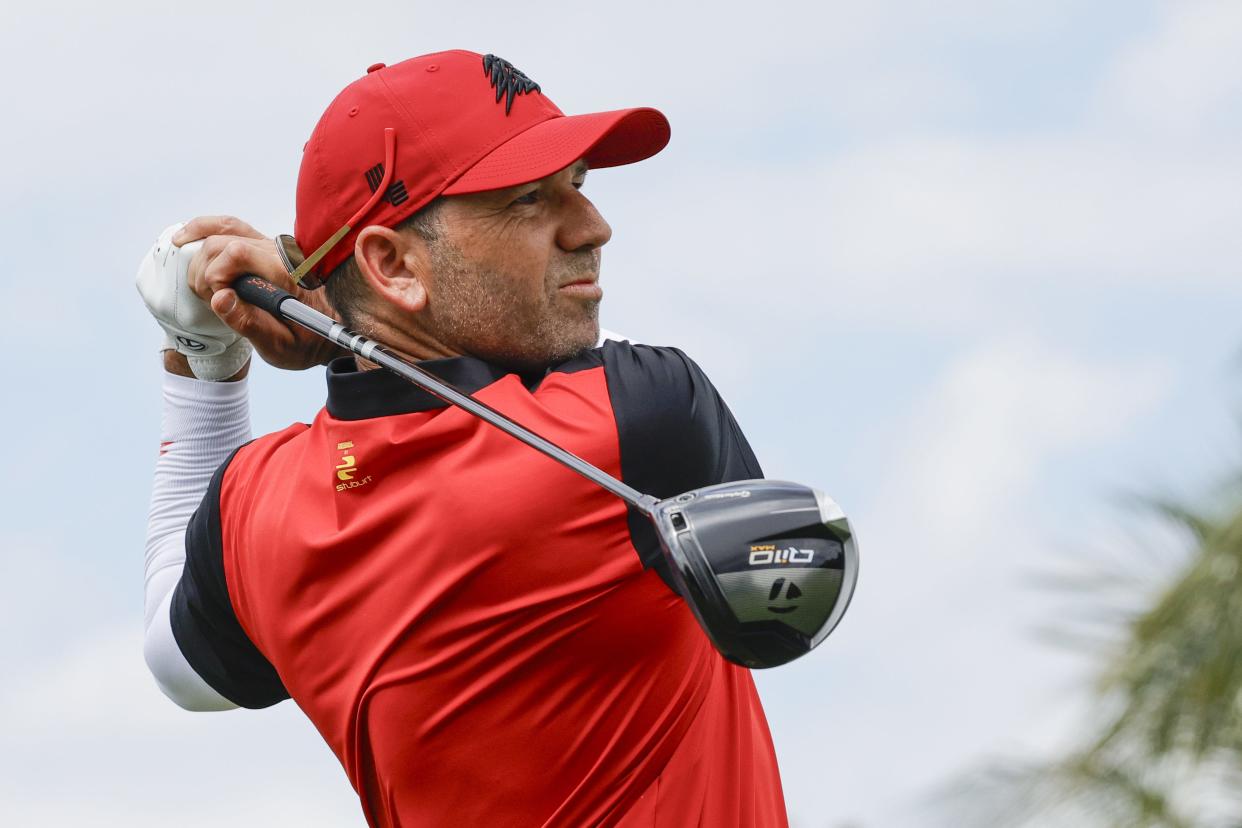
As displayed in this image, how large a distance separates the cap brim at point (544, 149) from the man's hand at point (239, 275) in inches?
22.5

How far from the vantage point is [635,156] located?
5332 millimetres

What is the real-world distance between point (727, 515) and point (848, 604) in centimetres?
28

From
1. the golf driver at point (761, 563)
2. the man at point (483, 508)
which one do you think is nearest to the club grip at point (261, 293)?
the man at point (483, 508)

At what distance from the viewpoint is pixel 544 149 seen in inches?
195

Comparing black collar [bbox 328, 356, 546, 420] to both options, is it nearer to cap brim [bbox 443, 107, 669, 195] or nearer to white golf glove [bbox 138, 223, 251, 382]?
cap brim [bbox 443, 107, 669, 195]

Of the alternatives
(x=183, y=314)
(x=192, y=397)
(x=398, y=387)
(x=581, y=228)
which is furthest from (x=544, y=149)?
(x=192, y=397)

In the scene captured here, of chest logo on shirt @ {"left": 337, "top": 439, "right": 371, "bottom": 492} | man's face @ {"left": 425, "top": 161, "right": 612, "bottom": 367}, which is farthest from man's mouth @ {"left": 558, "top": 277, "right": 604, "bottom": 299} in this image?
chest logo on shirt @ {"left": 337, "top": 439, "right": 371, "bottom": 492}

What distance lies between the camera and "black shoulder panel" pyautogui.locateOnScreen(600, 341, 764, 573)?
4.70 m

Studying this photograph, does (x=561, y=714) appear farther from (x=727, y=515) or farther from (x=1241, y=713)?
(x=1241, y=713)

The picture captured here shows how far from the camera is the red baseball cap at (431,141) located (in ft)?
16.3

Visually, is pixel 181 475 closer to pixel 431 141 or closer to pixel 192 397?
pixel 192 397

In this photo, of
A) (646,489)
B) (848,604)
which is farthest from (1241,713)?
(646,489)

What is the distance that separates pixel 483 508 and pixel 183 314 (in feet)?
3.92

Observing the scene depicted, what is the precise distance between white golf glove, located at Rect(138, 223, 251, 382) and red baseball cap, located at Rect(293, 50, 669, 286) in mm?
418
